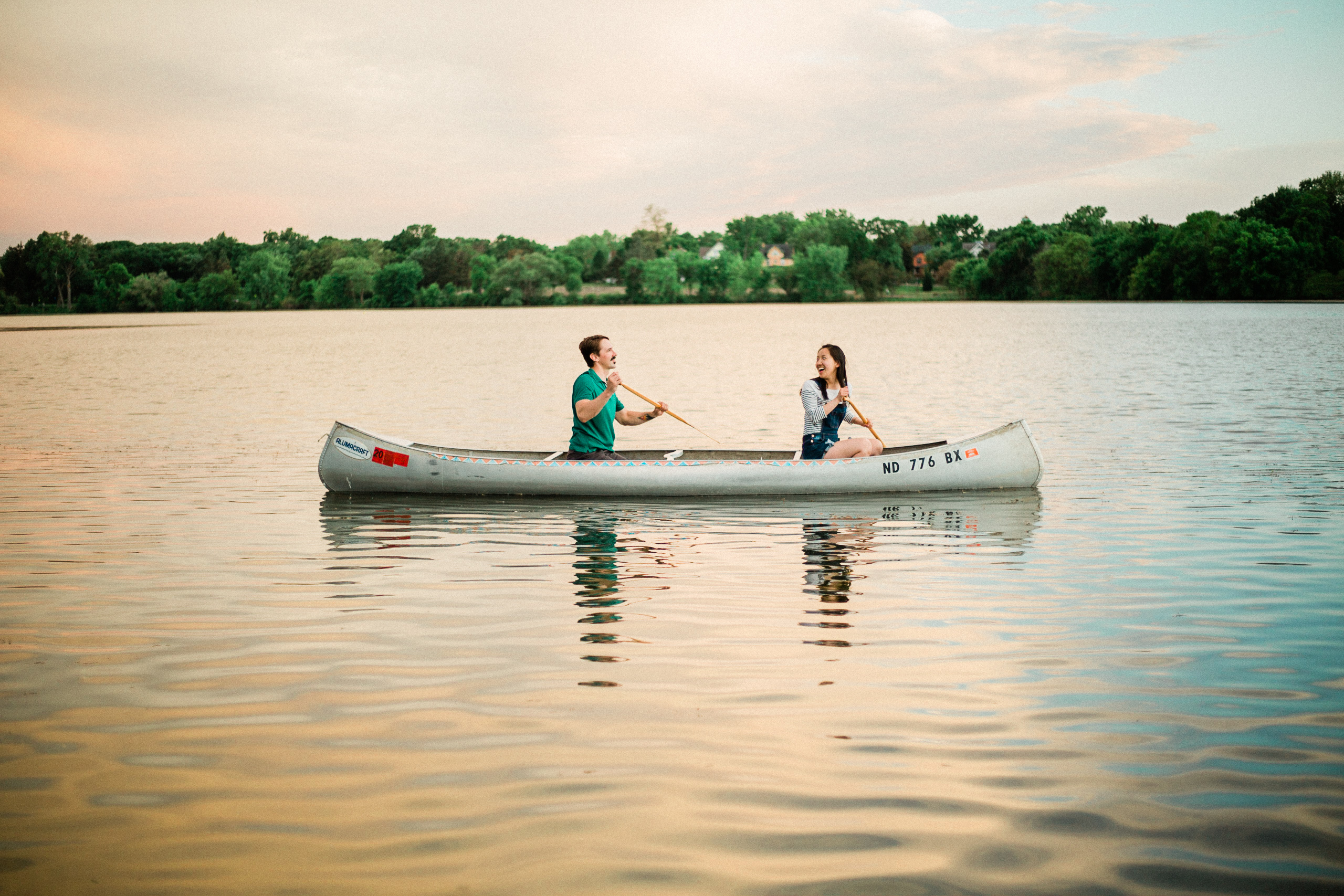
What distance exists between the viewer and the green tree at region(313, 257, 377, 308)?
427 ft

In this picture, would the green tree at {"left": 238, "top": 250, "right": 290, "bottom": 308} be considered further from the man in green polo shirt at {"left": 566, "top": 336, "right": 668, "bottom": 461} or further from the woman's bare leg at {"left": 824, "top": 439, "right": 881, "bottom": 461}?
the woman's bare leg at {"left": 824, "top": 439, "right": 881, "bottom": 461}

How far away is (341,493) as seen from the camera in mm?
12266

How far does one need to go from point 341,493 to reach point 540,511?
102 inches

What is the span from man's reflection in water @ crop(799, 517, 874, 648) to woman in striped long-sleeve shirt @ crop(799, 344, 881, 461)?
1.36m

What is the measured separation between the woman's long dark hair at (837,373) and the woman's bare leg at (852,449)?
57cm

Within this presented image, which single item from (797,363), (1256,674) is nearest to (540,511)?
(1256,674)

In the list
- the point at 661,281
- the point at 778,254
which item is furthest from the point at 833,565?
the point at 778,254

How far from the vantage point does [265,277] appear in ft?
404

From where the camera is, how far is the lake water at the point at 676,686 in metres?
3.72

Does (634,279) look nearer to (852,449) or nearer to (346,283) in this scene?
Answer: (346,283)

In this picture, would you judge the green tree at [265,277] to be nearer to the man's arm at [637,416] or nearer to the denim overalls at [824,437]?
the man's arm at [637,416]

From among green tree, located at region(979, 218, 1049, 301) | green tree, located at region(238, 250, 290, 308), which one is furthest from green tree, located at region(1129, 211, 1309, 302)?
green tree, located at region(238, 250, 290, 308)

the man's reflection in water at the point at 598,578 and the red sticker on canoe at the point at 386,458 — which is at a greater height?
the red sticker on canoe at the point at 386,458

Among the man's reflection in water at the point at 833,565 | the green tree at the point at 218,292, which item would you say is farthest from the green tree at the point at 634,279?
the man's reflection in water at the point at 833,565
